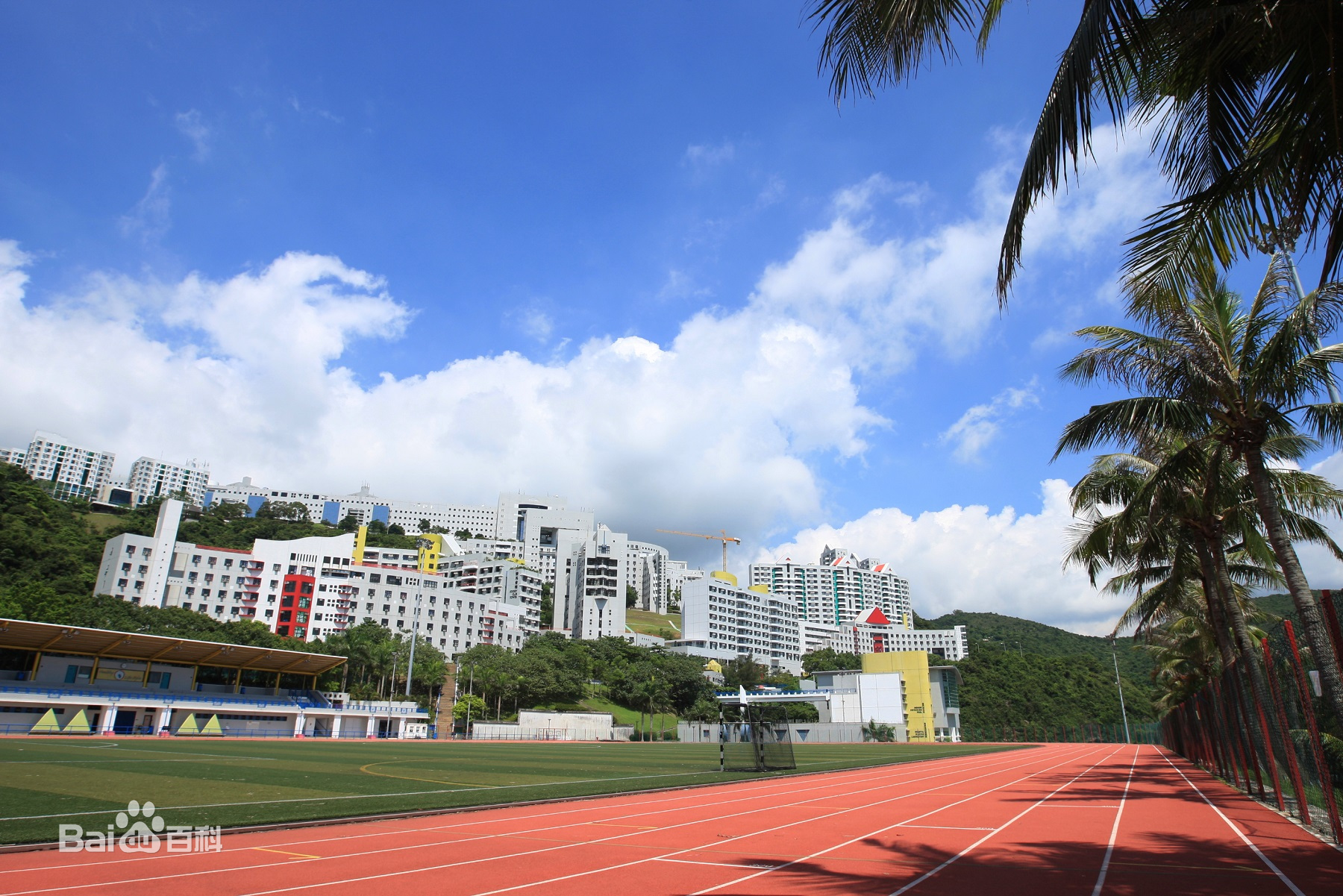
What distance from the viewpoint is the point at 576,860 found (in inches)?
367

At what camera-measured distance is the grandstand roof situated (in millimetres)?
50094

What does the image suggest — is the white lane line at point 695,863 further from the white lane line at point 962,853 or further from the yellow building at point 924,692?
the yellow building at point 924,692

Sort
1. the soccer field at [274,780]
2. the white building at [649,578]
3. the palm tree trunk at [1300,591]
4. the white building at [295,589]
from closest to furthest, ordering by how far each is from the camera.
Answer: the palm tree trunk at [1300,591]
the soccer field at [274,780]
the white building at [295,589]
the white building at [649,578]

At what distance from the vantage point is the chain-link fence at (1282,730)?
34.6ft

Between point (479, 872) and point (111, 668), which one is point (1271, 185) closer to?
point (479, 872)

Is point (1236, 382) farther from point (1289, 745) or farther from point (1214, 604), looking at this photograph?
point (1214, 604)

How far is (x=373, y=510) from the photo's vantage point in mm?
185875

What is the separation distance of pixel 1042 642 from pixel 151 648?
13571 cm

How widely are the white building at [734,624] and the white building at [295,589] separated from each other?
33030 millimetres

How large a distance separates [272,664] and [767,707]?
147ft

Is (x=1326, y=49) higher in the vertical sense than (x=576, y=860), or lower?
higher

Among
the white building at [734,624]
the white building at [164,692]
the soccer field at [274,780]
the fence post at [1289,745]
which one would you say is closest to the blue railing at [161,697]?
the white building at [164,692]

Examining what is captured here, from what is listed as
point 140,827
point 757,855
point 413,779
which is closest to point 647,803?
point 757,855

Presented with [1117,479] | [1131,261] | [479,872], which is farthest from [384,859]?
[1117,479]
